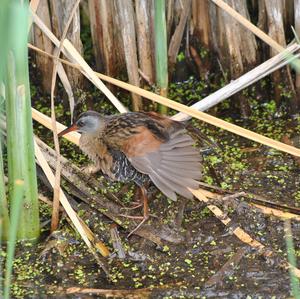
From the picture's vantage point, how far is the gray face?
4043 millimetres

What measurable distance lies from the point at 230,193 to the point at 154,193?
1.39 feet

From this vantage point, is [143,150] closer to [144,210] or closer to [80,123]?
[144,210]

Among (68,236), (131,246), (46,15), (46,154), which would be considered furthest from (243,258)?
(46,15)

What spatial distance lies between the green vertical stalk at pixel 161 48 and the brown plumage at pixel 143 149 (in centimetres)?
35

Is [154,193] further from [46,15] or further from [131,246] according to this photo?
[46,15]

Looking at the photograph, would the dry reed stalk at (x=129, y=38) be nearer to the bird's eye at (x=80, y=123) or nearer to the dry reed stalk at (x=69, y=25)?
the dry reed stalk at (x=69, y=25)

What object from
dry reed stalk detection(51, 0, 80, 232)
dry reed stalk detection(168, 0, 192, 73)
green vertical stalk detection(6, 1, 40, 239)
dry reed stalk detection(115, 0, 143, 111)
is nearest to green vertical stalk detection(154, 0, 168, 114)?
dry reed stalk detection(115, 0, 143, 111)

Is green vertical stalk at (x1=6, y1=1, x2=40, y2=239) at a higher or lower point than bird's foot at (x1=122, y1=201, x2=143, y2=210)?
higher

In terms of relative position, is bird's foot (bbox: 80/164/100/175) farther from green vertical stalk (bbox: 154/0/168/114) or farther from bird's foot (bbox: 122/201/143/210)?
green vertical stalk (bbox: 154/0/168/114)

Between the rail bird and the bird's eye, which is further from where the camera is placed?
the bird's eye

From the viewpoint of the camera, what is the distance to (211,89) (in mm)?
4949

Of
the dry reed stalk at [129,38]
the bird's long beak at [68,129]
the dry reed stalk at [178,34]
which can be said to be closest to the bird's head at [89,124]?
the bird's long beak at [68,129]

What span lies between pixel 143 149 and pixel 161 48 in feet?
2.01

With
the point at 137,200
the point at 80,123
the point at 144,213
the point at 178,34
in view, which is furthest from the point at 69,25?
the point at 144,213
